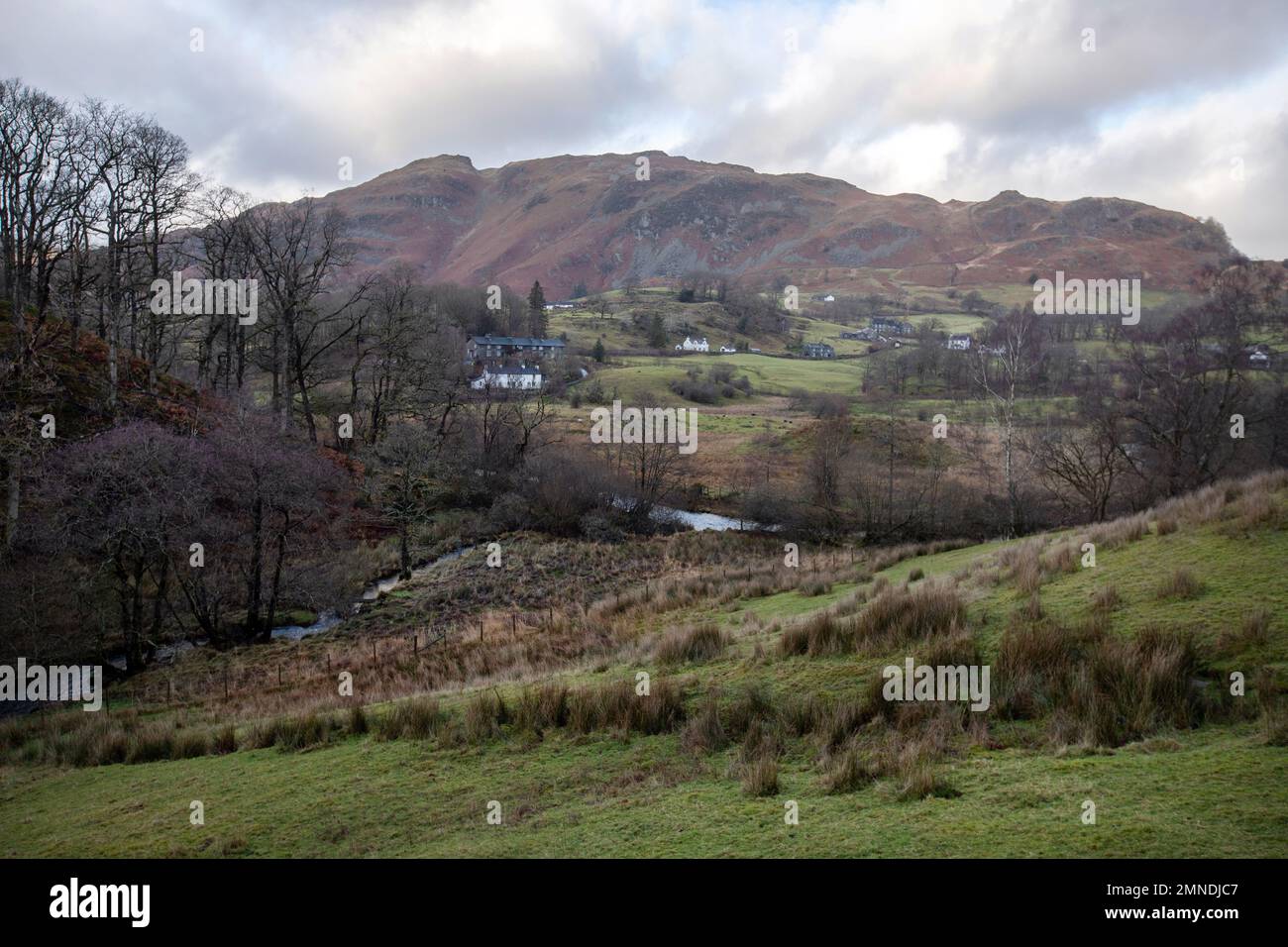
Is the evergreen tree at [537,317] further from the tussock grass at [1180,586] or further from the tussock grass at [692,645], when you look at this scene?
the tussock grass at [1180,586]

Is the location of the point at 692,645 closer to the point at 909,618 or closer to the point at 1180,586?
the point at 909,618

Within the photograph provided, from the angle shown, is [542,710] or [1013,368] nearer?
[542,710]

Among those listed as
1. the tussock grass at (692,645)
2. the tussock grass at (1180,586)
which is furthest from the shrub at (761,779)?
the tussock grass at (1180,586)

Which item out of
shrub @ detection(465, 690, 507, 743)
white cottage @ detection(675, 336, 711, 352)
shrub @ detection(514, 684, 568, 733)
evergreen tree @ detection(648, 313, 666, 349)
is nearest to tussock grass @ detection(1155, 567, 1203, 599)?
shrub @ detection(514, 684, 568, 733)

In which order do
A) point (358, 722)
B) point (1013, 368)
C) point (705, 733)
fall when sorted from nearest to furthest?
point (705, 733)
point (358, 722)
point (1013, 368)

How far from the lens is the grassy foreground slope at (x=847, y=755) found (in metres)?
5.64

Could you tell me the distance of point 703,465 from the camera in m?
54.2

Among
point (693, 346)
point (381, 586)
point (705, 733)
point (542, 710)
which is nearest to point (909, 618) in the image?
point (705, 733)

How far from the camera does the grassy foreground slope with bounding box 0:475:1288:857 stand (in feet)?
18.5

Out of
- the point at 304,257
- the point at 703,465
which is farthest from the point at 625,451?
the point at 304,257

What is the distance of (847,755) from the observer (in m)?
7.14

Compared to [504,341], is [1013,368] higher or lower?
lower
